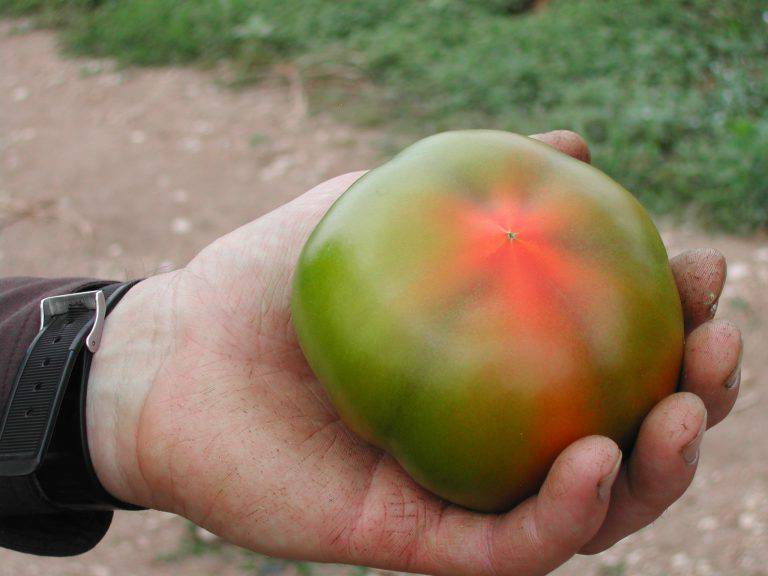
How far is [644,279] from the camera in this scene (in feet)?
5.27

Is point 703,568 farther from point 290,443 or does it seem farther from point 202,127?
point 202,127

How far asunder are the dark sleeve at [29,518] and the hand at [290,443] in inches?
4.8

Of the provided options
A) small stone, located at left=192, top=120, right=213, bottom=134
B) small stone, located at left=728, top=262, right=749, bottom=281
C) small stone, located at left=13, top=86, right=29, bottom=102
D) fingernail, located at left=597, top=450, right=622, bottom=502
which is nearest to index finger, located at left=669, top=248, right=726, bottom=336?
fingernail, located at left=597, top=450, right=622, bottom=502

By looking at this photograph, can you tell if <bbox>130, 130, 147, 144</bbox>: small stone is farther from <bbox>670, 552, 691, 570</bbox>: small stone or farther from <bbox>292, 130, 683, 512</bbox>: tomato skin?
<bbox>292, 130, 683, 512</bbox>: tomato skin

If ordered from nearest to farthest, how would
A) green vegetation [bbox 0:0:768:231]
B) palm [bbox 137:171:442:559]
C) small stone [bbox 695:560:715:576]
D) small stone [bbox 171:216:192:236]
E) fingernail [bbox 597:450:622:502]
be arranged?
fingernail [bbox 597:450:622:502] → palm [bbox 137:171:442:559] → small stone [bbox 695:560:715:576] → green vegetation [bbox 0:0:768:231] → small stone [bbox 171:216:192:236]

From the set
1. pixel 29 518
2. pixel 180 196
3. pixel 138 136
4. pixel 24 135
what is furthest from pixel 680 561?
Result: pixel 24 135

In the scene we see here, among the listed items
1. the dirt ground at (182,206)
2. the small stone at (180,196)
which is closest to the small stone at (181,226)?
the dirt ground at (182,206)

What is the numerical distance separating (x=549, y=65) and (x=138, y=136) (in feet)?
8.18

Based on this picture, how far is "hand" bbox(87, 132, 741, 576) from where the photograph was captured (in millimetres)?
1604

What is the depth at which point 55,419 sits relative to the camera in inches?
74.5

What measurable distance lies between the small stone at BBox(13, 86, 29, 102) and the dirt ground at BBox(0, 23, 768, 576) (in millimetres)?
15

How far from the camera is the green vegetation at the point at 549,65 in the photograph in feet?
→ 14.1

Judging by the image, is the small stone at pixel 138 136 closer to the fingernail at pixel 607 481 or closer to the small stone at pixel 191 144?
the small stone at pixel 191 144

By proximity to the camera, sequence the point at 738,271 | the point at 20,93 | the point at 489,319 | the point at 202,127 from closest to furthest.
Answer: the point at 489,319 → the point at 738,271 → the point at 202,127 → the point at 20,93
